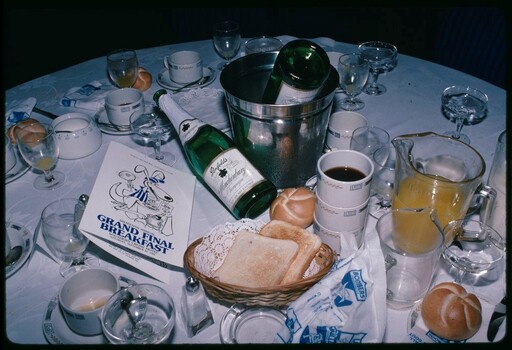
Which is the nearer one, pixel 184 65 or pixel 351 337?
pixel 351 337

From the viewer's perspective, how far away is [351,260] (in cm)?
74

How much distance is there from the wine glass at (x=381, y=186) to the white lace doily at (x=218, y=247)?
26 cm

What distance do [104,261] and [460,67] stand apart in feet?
5.22

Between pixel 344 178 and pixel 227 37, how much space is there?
88cm

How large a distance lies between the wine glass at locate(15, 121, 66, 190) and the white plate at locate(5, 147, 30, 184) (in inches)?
1.9

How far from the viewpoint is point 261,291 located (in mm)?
732

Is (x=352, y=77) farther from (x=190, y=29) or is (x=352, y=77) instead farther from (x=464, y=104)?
(x=190, y=29)

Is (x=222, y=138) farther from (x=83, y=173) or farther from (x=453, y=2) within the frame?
(x=453, y=2)

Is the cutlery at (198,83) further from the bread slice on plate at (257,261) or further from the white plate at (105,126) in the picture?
the bread slice on plate at (257,261)

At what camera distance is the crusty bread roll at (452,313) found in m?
0.73

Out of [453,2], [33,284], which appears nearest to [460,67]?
[453,2]

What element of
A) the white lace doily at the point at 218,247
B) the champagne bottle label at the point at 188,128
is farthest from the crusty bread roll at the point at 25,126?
the white lace doily at the point at 218,247

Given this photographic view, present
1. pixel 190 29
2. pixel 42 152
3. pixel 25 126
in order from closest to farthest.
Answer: pixel 42 152
pixel 25 126
pixel 190 29

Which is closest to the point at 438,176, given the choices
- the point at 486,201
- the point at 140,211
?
the point at 486,201
